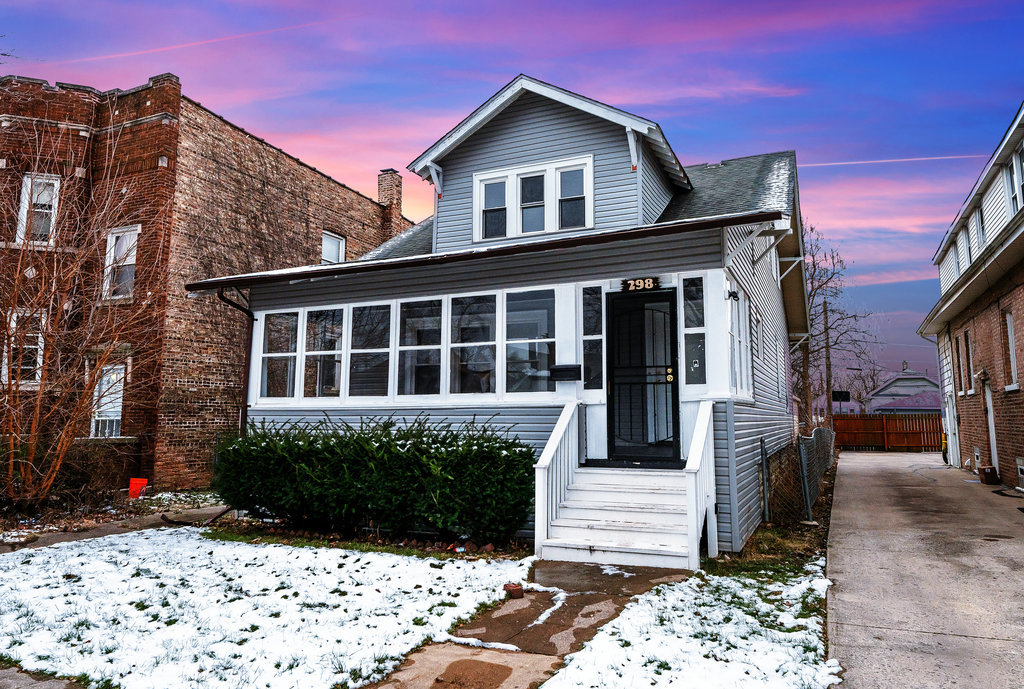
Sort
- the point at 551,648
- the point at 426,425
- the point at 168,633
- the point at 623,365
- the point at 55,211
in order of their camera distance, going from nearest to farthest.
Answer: the point at 551,648, the point at 168,633, the point at 623,365, the point at 426,425, the point at 55,211

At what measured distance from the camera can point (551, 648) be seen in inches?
177

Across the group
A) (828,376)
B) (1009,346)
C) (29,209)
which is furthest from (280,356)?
(828,376)

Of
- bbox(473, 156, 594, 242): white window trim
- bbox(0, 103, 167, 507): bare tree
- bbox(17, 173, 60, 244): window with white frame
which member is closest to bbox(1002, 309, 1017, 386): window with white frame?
bbox(473, 156, 594, 242): white window trim

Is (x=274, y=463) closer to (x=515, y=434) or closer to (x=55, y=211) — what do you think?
(x=515, y=434)

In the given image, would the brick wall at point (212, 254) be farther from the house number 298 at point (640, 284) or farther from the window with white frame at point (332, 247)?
the house number 298 at point (640, 284)

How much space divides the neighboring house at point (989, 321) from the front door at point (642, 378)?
6212mm

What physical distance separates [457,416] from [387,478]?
1.64m

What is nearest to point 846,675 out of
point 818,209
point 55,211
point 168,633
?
point 168,633

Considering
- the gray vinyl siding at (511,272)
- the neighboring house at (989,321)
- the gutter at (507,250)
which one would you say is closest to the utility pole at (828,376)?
the neighboring house at (989,321)

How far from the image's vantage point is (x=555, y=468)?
7.79 metres

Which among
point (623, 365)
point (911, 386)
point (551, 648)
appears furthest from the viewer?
point (911, 386)

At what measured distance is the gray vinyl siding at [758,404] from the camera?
8133 mm

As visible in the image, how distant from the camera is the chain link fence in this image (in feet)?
31.4

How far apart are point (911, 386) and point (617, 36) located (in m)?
Answer: 38.1
